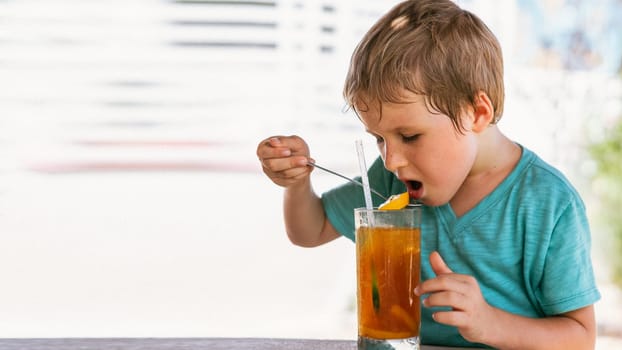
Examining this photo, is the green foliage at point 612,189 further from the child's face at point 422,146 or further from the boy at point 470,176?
the child's face at point 422,146

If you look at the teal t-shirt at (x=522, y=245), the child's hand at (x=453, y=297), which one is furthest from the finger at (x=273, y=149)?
the child's hand at (x=453, y=297)

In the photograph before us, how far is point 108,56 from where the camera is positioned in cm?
583

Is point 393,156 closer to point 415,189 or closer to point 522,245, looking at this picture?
point 415,189

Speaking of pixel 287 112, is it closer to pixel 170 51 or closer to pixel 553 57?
pixel 170 51

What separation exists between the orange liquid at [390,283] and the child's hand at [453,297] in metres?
0.03

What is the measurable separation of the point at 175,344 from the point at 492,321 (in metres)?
0.47

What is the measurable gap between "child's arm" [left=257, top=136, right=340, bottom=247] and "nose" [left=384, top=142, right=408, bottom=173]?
159mm

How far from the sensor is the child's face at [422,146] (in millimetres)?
1272

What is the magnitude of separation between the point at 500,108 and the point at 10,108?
16.6 ft

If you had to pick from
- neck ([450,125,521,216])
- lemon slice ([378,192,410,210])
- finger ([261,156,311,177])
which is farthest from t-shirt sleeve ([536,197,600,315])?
finger ([261,156,311,177])

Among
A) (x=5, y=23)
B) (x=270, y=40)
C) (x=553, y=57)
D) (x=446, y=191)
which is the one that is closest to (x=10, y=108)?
(x=5, y=23)

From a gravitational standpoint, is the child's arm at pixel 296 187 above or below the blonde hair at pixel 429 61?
below

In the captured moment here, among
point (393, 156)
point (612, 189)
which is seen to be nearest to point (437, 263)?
point (393, 156)

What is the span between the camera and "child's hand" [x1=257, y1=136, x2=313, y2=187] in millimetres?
1390
